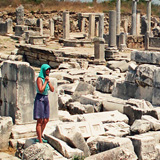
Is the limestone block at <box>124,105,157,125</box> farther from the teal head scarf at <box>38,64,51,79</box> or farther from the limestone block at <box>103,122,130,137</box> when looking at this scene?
the teal head scarf at <box>38,64,51,79</box>

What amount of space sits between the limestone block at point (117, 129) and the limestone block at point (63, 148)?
1011 millimetres

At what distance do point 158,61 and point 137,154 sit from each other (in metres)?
4.02

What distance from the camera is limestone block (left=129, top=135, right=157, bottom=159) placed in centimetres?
635

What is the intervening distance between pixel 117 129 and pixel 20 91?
2068 millimetres

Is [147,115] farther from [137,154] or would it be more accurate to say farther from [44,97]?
[44,97]

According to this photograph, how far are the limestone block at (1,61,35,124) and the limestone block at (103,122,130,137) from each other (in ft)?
5.27

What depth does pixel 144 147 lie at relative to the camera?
636cm

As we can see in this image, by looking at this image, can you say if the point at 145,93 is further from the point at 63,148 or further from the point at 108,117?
the point at 63,148

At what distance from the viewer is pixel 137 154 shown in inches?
253

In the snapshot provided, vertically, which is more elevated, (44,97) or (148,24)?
(148,24)

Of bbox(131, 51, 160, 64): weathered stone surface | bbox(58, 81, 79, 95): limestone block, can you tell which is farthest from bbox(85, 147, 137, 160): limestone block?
bbox(58, 81, 79, 95): limestone block

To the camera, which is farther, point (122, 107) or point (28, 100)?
point (122, 107)

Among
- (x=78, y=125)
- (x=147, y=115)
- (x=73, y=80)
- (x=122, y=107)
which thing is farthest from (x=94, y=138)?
(x=73, y=80)

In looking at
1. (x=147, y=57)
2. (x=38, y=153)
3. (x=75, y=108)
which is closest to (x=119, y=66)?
(x=147, y=57)
